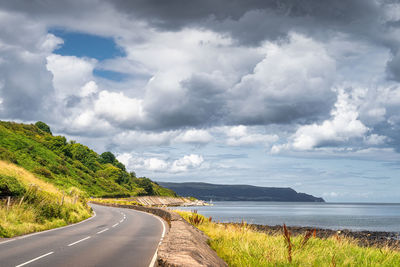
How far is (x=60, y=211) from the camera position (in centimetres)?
2703

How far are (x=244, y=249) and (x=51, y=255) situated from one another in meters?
6.50

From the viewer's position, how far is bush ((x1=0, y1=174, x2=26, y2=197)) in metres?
22.5

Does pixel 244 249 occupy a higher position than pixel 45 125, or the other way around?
pixel 45 125

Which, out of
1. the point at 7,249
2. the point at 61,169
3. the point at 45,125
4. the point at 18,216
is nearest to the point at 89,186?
the point at 61,169

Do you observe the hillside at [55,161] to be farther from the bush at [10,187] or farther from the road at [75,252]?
the road at [75,252]

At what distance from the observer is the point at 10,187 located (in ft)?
74.2

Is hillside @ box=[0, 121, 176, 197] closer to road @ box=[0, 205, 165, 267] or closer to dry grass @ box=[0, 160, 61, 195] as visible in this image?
dry grass @ box=[0, 160, 61, 195]

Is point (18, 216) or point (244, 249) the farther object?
point (18, 216)

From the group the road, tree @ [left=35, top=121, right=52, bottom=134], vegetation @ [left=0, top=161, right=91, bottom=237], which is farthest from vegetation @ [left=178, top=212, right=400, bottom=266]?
tree @ [left=35, top=121, right=52, bottom=134]

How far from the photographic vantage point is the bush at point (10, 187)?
22.5 meters

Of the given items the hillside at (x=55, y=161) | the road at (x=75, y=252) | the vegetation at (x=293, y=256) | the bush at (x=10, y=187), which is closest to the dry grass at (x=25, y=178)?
the bush at (x=10, y=187)

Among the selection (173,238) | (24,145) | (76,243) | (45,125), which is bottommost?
(76,243)

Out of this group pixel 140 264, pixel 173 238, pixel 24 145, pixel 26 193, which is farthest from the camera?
pixel 24 145

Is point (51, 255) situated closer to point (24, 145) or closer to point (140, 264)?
point (140, 264)
